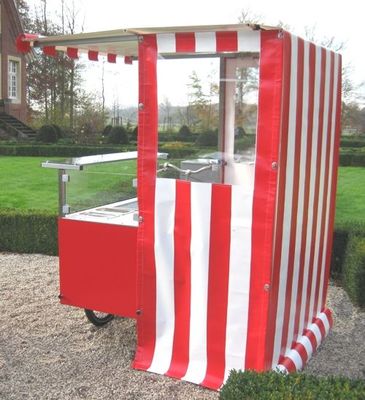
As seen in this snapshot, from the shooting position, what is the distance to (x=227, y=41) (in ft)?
10.2

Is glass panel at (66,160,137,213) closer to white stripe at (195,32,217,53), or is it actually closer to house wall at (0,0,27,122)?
white stripe at (195,32,217,53)

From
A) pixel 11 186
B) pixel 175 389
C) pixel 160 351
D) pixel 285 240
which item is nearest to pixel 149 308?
pixel 160 351

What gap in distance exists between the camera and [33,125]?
29156mm

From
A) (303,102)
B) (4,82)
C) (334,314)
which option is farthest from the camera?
(4,82)

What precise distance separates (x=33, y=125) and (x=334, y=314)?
86.1ft

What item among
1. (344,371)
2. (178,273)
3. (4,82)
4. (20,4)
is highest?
(20,4)

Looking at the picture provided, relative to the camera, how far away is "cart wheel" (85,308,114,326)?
438 centimetres

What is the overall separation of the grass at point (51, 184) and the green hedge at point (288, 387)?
1981mm

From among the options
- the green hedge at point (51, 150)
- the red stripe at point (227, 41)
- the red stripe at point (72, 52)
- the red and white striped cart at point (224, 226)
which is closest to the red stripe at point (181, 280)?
the red and white striped cart at point (224, 226)

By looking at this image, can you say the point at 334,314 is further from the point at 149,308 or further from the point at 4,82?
the point at 4,82

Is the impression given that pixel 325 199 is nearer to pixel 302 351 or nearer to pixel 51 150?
pixel 302 351

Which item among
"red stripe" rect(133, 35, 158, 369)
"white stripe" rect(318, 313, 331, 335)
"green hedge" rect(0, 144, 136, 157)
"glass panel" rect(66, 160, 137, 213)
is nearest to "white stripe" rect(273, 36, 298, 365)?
"red stripe" rect(133, 35, 158, 369)

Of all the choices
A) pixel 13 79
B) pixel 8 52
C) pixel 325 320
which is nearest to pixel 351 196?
pixel 325 320

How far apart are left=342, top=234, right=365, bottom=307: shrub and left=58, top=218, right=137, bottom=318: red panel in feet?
7.51
